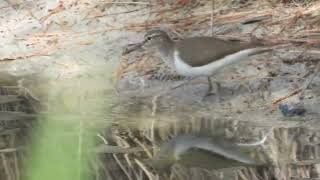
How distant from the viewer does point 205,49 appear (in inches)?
236

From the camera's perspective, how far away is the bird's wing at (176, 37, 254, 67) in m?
5.94

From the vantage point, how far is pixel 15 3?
798 centimetres

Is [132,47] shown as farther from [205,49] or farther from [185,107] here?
[205,49]

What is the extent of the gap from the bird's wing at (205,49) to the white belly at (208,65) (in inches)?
1.0

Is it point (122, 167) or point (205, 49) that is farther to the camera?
point (205, 49)

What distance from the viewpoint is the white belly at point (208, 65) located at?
5.93m

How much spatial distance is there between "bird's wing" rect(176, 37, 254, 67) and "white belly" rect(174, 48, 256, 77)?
0.02m

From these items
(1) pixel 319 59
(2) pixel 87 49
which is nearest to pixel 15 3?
(2) pixel 87 49

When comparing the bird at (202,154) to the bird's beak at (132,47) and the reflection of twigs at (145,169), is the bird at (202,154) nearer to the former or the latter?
the reflection of twigs at (145,169)

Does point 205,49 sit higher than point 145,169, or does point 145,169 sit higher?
point 205,49

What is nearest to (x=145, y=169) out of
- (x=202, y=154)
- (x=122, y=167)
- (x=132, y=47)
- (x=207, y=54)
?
(x=122, y=167)

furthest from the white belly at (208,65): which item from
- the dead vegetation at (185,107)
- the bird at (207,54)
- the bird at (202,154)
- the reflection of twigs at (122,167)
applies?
the reflection of twigs at (122,167)

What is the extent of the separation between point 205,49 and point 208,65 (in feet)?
0.35

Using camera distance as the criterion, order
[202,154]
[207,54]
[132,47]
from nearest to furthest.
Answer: [202,154]
[207,54]
[132,47]
